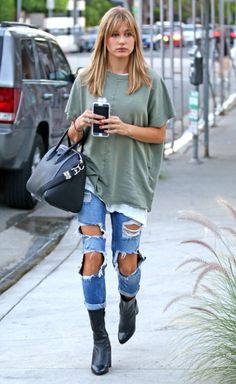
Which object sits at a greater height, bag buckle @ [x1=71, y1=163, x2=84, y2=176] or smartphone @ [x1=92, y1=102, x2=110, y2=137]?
smartphone @ [x1=92, y1=102, x2=110, y2=137]

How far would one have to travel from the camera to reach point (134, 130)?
16.7ft

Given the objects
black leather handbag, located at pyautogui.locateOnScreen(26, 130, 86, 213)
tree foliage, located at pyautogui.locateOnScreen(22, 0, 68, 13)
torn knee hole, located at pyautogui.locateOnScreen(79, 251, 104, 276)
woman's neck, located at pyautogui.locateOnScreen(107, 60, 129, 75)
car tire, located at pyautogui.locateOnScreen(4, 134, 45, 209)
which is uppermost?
tree foliage, located at pyautogui.locateOnScreen(22, 0, 68, 13)

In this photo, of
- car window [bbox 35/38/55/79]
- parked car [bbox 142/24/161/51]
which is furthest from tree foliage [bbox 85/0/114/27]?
car window [bbox 35/38/55/79]

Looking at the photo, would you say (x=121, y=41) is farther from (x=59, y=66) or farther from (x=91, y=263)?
(x=59, y=66)

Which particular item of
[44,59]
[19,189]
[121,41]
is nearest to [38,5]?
[44,59]

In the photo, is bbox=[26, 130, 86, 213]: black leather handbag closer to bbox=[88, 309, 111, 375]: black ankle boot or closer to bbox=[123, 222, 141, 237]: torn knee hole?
bbox=[123, 222, 141, 237]: torn knee hole

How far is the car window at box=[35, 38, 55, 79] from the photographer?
38.0ft

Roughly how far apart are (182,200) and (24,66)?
226 centimetres

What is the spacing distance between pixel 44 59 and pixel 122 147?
22.4 ft

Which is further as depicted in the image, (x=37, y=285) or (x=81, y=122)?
(x=37, y=285)

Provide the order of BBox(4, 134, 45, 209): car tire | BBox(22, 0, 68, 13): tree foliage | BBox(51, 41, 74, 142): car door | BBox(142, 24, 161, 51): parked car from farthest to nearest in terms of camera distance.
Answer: BBox(22, 0, 68, 13): tree foliage
BBox(142, 24, 161, 51): parked car
BBox(51, 41, 74, 142): car door
BBox(4, 134, 45, 209): car tire

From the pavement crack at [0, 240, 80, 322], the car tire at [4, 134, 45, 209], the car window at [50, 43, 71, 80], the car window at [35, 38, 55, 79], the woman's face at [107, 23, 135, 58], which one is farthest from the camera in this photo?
the car window at [50, 43, 71, 80]

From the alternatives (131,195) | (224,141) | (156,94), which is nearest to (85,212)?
(131,195)

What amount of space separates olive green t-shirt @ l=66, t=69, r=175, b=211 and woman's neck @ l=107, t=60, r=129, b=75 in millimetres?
38
